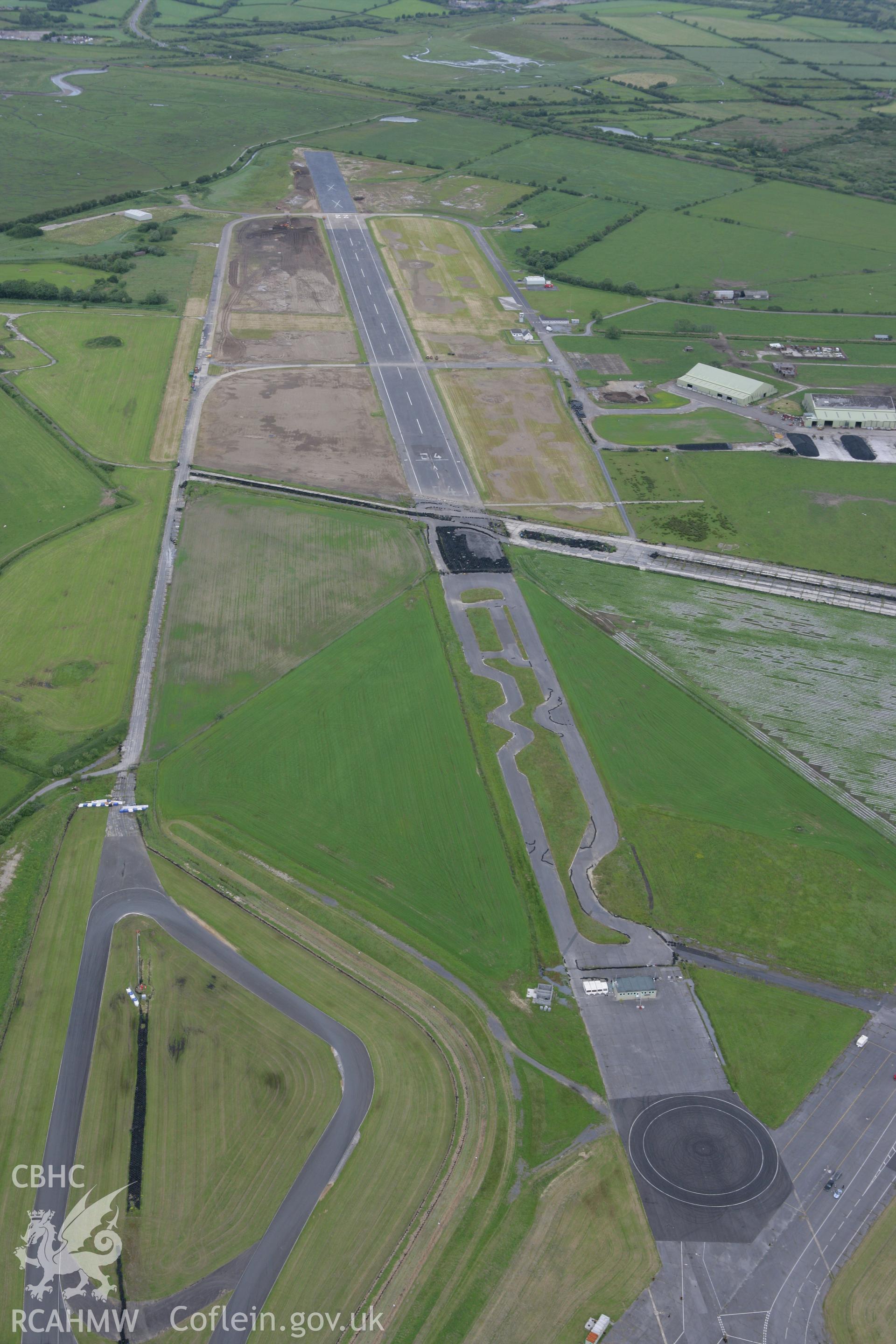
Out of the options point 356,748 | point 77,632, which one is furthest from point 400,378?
point 356,748

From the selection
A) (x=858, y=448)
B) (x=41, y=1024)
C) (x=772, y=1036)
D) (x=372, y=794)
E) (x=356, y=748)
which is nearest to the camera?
(x=41, y=1024)

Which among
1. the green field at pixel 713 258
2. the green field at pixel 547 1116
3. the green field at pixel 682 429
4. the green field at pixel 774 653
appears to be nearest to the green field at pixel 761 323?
the green field at pixel 713 258

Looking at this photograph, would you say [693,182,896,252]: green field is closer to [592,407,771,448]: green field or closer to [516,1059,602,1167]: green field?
[592,407,771,448]: green field

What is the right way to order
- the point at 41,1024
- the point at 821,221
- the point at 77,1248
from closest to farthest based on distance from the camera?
the point at 77,1248, the point at 41,1024, the point at 821,221

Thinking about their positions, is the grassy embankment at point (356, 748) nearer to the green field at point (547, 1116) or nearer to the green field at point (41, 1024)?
the green field at point (547, 1116)

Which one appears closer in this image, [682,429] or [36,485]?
[36,485]

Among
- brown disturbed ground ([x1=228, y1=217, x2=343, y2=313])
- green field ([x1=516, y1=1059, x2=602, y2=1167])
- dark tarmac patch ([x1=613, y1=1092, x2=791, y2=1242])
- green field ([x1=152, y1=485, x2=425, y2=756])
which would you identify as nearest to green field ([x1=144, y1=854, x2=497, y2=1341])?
green field ([x1=516, y1=1059, x2=602, y2=1167])

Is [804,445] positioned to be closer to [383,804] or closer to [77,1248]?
[383,804]

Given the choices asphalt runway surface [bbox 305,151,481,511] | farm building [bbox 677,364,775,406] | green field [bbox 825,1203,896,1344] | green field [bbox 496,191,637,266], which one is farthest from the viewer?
green field [bbox 496,191,637,266]
